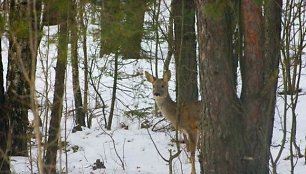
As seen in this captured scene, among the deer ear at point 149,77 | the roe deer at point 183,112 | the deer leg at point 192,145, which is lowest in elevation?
the deer leg at point 192,145

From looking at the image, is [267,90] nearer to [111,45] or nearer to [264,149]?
[264,149]

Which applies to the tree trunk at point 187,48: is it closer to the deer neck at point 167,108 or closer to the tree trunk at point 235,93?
the deer neck at point 167,108

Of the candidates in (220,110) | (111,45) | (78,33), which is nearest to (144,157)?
(111,45)

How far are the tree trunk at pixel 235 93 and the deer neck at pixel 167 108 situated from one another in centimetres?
424

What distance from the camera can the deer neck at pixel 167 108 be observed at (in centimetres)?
1173

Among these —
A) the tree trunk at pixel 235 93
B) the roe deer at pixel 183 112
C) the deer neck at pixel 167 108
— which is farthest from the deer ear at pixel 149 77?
the tree trunk at pixel 235 93

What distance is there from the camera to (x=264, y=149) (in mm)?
6973

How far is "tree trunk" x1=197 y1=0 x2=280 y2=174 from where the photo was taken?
7.21 meters

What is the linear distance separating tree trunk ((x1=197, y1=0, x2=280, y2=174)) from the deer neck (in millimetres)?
4239

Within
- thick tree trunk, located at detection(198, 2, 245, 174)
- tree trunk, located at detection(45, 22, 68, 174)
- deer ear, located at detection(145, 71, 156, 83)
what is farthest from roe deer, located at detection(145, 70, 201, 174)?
thick tree trunk, located at detection(198, 2, 245, 174)

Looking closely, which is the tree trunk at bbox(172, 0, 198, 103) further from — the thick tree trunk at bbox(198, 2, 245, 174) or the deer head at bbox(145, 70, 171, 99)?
→ the thick tree trunk at bbox(198, 2, 245, 174)

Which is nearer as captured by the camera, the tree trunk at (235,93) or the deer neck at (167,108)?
the tree trunk at (235,93)

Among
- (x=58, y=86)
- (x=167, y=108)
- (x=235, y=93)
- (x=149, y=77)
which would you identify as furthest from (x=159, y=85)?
(x=235, y=93)

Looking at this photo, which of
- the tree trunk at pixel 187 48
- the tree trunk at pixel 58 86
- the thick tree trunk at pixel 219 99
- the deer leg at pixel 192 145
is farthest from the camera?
the tree trunk at pixel 187 48
